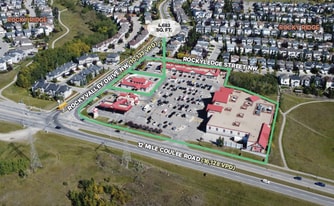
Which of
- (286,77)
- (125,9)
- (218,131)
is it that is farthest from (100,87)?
(125,9)

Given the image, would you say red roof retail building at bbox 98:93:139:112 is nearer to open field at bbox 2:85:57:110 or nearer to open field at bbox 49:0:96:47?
open field at bbox 2:85:57:110

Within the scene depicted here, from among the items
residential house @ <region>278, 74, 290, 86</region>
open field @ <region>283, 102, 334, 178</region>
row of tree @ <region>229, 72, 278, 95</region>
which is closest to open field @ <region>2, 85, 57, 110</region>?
row of tree @ <region>229, 72, 278, 95</region>

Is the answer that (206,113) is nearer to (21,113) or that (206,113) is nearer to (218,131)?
(218,131)

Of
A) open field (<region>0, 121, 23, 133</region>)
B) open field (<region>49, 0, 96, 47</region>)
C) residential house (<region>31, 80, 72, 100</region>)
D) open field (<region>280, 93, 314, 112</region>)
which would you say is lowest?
open field (<region>0, 121, 23, 133</region>)

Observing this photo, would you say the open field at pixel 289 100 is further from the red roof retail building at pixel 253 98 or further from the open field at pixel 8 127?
the open field at pixel 8 127

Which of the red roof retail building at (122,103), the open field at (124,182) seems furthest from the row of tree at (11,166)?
the red roof retail building at (122,103)

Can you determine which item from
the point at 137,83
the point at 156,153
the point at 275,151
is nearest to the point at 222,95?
the point at 275,151

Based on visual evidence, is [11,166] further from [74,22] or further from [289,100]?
[74,22]
